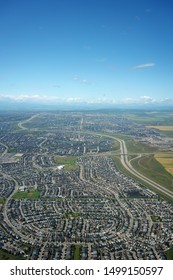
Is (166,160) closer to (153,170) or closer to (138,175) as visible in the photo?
(153,170)

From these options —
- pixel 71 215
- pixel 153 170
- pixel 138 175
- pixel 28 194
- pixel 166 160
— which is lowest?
pixel 71 215

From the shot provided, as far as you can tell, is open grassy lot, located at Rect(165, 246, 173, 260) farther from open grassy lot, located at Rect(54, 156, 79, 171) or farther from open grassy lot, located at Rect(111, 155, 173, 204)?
open grassy lot, located at Rect(54, 156, 79, 171)

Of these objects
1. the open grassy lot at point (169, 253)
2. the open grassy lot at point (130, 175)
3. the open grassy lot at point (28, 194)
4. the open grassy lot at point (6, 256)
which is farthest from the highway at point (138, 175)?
the open grassy lot at point (6, 256)

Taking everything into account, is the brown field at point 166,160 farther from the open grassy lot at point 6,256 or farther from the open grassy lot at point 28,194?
the open grassy lot at point 6,256

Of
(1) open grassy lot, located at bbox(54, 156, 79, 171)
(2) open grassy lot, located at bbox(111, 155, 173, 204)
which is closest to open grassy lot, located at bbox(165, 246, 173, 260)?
(2) open grassy lot, located at bbox(111, 155, 173, 204)

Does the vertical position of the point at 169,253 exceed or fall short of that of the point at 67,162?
it falls short

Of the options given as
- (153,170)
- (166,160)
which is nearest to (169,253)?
(153,170)
